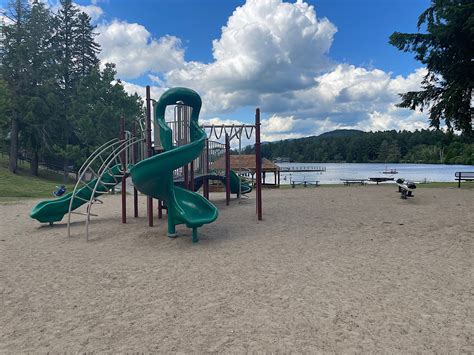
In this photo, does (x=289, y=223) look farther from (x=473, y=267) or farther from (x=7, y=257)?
(x=7, y=257)

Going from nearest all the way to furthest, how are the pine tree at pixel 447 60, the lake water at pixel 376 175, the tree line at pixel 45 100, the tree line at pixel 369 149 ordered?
the pine tree at pixel 447 60
the tree line at pixel 45 100
the lake water at pixel 376 175
the tree line at pixel 369 149

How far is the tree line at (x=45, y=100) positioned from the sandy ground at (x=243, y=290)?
20652 millimetres

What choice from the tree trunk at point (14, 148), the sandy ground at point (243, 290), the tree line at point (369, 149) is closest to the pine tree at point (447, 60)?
the sandy ground at point (243, 290)

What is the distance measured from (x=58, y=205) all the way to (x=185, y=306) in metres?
6.60

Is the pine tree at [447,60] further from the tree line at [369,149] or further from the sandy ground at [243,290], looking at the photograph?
the tree line at [369,149]

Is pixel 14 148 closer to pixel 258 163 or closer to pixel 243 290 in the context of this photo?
pixel 258 163

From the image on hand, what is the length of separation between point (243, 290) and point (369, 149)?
390ft

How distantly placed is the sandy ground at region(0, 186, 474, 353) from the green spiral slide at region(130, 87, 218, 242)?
0.55 meters

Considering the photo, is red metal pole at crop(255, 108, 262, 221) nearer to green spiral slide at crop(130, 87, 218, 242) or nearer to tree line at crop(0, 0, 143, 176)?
green spiral slide at crop(130, 87, 218, 242)

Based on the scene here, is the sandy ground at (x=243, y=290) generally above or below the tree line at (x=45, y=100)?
below

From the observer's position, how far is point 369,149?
114312 millimetres

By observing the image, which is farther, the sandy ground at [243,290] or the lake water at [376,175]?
the lake water at [376,175]

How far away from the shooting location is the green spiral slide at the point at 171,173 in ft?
20.4

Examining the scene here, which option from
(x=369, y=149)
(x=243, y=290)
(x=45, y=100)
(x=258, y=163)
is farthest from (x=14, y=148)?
(x=369, y=149)
